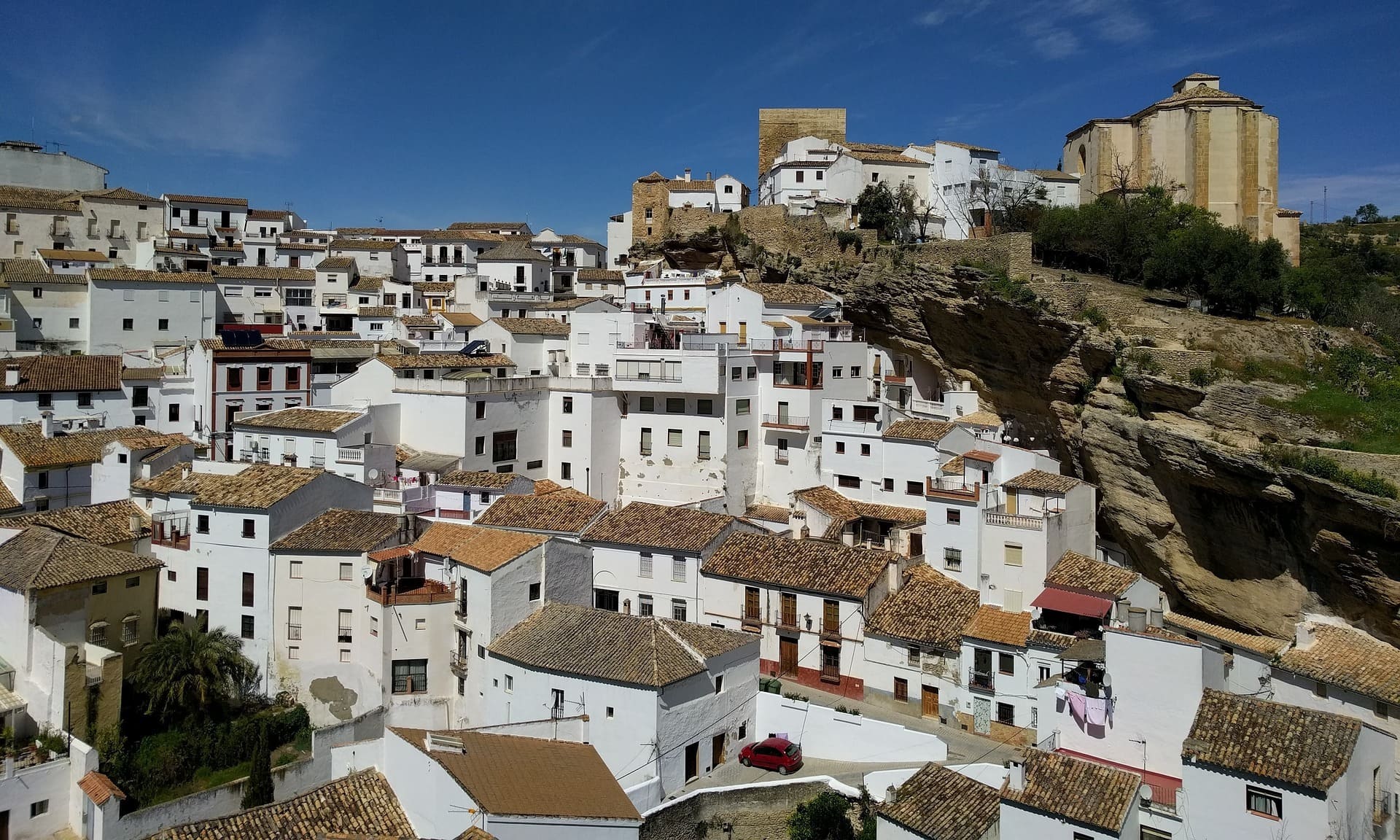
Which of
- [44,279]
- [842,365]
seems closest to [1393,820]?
[842,365]

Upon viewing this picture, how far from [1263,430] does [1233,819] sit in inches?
530

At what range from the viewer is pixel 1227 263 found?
31.0 meters

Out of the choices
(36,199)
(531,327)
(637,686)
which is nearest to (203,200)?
(36,199)

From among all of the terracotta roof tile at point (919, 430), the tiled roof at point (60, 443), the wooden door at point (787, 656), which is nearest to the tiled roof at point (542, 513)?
the wooden door at point (787, 656)

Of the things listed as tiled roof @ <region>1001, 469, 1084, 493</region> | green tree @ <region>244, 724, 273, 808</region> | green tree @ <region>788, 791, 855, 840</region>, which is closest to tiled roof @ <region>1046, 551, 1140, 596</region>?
tiled roof @ <region>1001, 469, 1084, 493</region>

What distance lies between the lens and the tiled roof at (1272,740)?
15.5m

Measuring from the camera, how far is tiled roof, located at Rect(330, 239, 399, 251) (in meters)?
56.6

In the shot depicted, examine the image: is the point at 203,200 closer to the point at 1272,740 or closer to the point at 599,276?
the point at 599,276

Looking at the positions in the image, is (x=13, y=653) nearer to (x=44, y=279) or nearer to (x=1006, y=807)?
(x=1006, y=807)

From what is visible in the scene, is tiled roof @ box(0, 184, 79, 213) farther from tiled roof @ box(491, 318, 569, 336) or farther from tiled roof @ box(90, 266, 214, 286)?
tiled roof @ box(491, 318, 569, 336)

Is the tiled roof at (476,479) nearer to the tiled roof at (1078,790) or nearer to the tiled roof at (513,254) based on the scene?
the tiled roof at (1078,790)

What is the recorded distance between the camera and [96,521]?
26.9 m

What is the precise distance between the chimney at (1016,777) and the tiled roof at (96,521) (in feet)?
78.1

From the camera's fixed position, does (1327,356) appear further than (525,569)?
Yes
